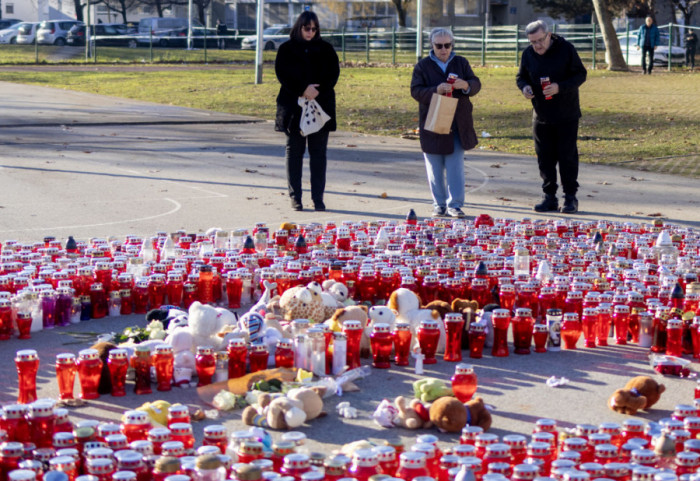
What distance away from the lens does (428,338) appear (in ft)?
20.8

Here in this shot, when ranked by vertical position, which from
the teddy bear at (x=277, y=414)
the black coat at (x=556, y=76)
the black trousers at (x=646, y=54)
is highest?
the black trousers at (x=646, y=54)

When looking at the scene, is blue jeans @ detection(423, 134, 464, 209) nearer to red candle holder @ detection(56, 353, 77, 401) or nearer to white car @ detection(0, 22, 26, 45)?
red candle holder @ detection(56, 353, 77, 401)

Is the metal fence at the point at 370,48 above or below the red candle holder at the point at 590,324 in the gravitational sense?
above

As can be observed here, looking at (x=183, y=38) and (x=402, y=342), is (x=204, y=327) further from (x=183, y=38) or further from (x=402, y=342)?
(x=183, y=38)

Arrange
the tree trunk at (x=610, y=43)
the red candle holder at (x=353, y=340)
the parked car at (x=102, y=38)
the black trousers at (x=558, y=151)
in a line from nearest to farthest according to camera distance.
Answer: the red candle holder at (x=353, y=340) < the black trousers at (x=558, y=151) < the tree trunk at (x=610, y=43) < the parked car at (x=102, y=38)

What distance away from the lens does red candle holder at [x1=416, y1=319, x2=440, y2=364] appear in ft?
20.7

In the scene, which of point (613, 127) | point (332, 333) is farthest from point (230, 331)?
point (613, 127)

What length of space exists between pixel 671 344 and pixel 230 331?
107 inches

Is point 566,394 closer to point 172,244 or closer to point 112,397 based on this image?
point 112,397

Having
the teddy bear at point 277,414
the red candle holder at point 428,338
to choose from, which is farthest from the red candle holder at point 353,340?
the teddy bear at point 277,414

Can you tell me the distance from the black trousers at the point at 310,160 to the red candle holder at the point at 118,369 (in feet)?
19.5

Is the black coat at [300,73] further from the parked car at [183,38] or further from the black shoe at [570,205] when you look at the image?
the parked car at [183,38]

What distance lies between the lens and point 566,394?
5887 millimetres

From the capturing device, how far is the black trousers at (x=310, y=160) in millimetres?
11445
